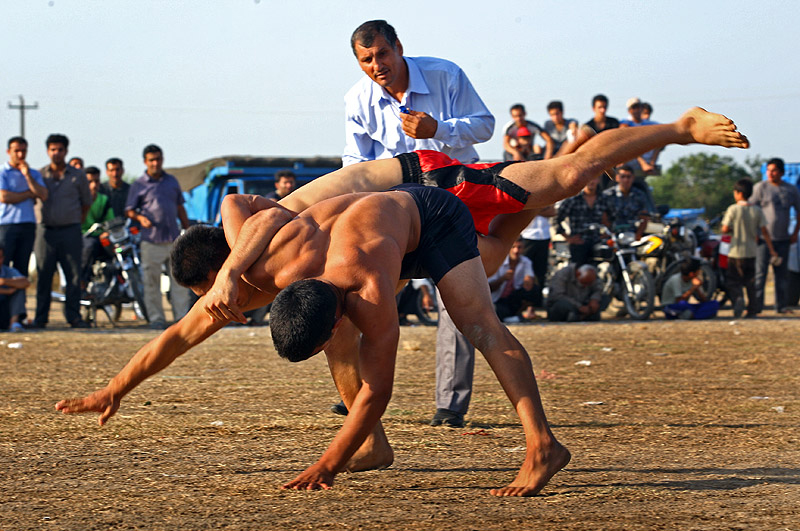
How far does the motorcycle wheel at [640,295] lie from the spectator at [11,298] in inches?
297

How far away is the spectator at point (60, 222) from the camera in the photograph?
1262cm

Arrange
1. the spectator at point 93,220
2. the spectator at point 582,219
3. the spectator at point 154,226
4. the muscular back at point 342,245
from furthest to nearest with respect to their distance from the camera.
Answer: the spectator at point 582,219 → the spectator at point 93,220 → the spectator at point 154,226 → the muscular back at point 342,245

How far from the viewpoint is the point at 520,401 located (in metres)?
4.30

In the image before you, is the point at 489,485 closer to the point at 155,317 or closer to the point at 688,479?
the point at 688,479

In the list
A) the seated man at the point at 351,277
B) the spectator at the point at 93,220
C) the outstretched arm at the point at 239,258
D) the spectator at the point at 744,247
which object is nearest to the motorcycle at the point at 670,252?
the spectator at the point at 744,247

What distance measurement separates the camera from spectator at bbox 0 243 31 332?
39.7 feet

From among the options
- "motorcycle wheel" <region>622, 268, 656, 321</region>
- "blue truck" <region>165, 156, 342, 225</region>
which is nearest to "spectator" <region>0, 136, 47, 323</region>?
"blue truck" <region>165, 156, 342, 225</region>

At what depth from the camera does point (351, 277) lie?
4.05m

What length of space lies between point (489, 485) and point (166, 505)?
1314 mm

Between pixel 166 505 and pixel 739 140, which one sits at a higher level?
pixel 739 140

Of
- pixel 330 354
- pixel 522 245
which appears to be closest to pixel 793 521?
pixel 330 354

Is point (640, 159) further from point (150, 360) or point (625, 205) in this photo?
point (150, 360)

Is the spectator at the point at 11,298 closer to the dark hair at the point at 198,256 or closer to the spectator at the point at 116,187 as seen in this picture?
the spectator at the point at 116,187

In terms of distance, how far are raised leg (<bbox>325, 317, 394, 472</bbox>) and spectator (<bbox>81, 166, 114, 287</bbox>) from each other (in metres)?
8.70
